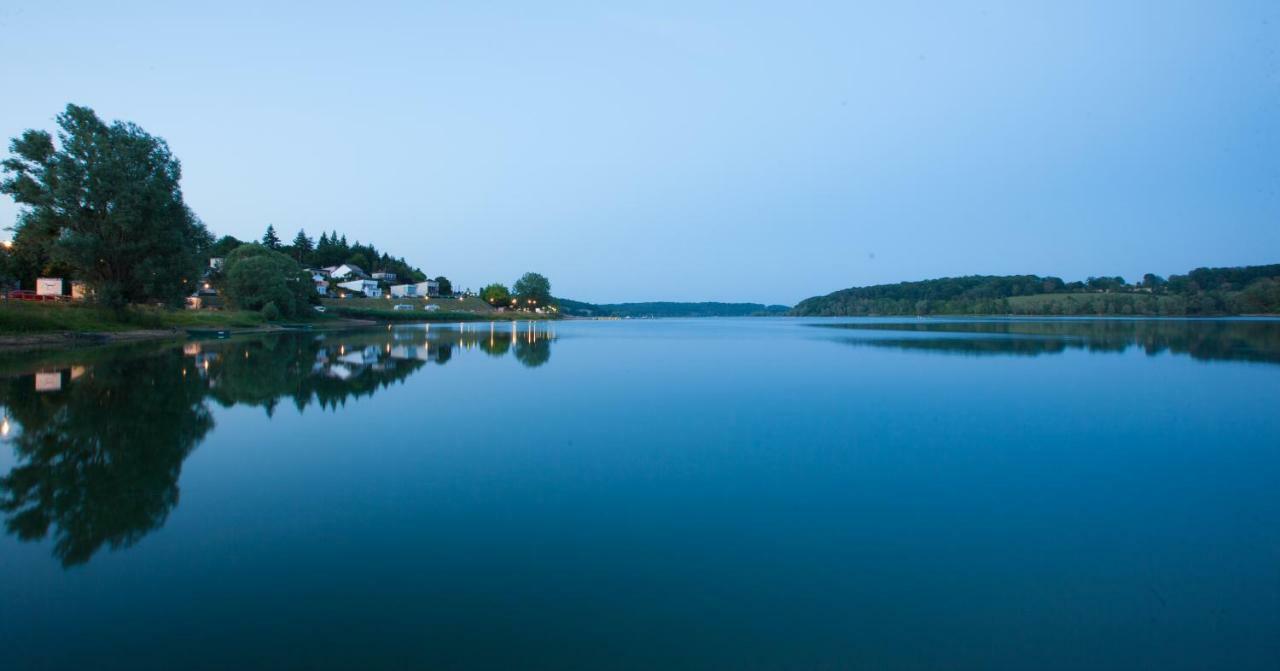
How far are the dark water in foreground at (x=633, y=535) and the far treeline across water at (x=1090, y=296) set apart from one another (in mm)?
123789

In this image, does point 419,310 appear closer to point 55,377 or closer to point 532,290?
point 532,290

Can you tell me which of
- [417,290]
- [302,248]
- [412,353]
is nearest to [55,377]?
[412,353]

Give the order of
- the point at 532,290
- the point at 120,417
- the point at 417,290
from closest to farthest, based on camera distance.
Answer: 1. the point at 120,417
2. the point at 417,290
3. the point at 532,290

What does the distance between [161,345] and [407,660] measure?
36.8m

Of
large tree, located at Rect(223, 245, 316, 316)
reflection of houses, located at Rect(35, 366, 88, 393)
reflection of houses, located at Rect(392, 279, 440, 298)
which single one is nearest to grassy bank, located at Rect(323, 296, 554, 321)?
reflection of houses, located at Rect(392, 279, 440, 298)

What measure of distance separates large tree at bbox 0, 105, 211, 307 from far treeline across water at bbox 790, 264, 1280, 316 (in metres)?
137

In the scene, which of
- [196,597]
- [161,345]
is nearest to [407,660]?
[196,597]

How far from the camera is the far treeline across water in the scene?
356ft

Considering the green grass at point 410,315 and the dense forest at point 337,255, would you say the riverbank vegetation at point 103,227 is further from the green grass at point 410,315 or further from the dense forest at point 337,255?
the dense forest at point 337,255

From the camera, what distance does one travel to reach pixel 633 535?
6562 mm

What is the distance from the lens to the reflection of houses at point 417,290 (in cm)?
12062

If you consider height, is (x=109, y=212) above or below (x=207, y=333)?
above

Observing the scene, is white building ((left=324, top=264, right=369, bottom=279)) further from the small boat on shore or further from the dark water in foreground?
the dark water in foreground

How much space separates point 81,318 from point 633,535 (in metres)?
42.9
